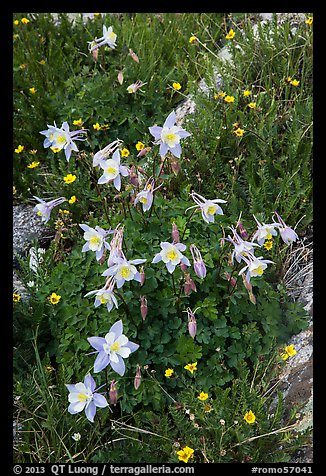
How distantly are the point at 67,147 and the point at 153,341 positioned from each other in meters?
1.11

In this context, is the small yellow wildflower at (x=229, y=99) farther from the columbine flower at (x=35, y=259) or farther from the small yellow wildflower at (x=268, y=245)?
the columbine flower at (x=35, y=259)

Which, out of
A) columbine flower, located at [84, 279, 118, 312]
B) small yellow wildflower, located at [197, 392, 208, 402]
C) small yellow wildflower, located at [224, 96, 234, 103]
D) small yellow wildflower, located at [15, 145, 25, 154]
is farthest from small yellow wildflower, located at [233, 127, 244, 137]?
small yellow wildflower, located at [197, 392, 208, 402]

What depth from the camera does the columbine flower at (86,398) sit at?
244 cm

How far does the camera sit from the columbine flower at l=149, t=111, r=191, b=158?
8.74ft

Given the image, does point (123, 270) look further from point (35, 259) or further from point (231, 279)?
point (35, 259)

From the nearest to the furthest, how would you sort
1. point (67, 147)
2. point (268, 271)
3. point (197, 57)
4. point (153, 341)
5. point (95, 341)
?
1. point (95, 341)
2. point (153, 341)
3. point (67, 147)
4. point (268, 271)
5. point (197, 57)

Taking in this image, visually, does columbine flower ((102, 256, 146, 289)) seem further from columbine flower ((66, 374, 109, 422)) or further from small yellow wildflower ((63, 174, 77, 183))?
small yellow wildflower ((63, 174, 77, 183))

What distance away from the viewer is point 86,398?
2.46 meters

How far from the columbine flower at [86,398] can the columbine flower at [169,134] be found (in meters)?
1.09

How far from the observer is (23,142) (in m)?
4.30

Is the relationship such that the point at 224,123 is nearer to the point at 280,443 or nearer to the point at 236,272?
the point at 236,272

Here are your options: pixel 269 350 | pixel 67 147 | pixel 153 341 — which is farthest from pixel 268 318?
pixel 67 147

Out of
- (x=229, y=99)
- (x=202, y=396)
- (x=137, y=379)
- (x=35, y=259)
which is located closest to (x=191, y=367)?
(x=202, y=396)

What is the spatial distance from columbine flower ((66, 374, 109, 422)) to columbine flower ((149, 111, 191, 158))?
1088mm
